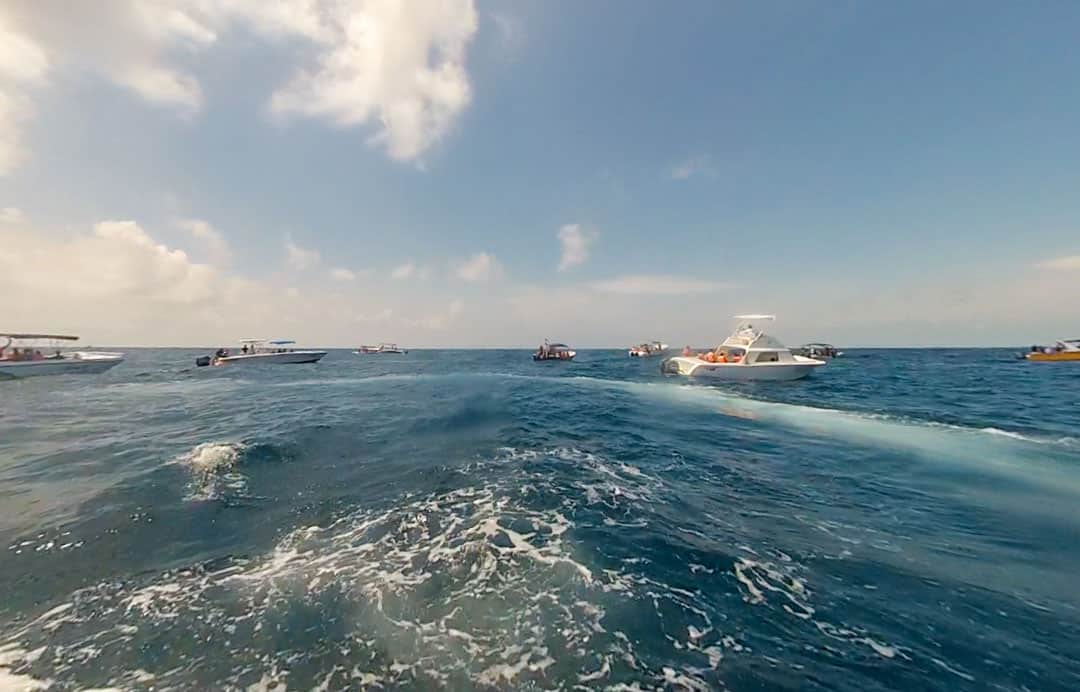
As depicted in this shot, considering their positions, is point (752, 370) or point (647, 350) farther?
point (647, 350)

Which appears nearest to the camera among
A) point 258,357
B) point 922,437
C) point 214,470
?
point 214,470

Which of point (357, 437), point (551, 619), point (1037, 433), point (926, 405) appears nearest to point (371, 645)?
point (551, 619)

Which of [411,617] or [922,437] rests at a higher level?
[922,437]

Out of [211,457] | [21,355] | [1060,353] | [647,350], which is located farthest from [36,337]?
[1060,353]

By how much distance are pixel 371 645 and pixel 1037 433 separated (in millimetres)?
30213

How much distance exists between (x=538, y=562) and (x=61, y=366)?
7989 centimetres

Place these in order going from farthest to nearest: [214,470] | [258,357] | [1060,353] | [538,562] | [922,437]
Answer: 1. [258,357]
2. [1060,353]
3. [922,437]
4. [214,470]
5. [538,562]

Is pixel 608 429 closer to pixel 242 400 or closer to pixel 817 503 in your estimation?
pixel 817 503

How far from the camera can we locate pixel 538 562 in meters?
8.23

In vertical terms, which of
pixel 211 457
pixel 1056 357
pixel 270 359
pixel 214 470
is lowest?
pixel 214 470

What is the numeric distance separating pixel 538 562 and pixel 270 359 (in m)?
86.5

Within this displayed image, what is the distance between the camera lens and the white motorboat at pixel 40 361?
48.7m

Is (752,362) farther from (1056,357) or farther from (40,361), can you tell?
(40,361)

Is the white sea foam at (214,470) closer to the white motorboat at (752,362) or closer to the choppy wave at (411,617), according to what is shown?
the choppy wave at (411,617)
